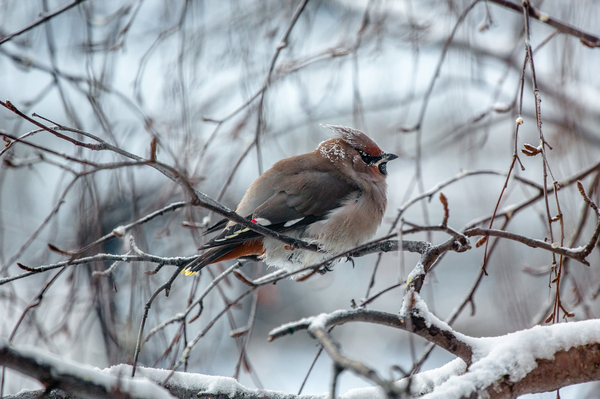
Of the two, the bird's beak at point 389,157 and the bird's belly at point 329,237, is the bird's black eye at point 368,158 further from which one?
the bird's belly at point 329,237

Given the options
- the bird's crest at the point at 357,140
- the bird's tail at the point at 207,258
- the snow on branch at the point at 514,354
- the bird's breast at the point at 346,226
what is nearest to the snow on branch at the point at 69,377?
the snow on branch at the point at 514,354

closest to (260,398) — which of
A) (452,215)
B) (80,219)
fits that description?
(80,219)

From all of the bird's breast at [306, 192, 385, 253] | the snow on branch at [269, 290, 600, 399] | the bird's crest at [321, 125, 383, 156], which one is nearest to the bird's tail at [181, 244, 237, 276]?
the bird's breast at [306, 192, 385, 253]

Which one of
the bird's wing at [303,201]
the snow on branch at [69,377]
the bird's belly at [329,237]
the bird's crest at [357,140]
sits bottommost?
the snow on branch at [69,377]

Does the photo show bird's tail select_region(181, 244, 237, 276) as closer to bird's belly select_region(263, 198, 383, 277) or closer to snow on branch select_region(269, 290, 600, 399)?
bird's belly select_region(263, 198, 383, 277)

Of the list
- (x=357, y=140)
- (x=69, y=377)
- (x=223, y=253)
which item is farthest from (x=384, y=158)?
(x=69, y=377)

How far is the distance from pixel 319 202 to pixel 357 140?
69cm

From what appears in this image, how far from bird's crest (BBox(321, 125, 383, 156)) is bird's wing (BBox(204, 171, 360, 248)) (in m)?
0.34

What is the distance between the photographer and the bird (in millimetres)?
3320

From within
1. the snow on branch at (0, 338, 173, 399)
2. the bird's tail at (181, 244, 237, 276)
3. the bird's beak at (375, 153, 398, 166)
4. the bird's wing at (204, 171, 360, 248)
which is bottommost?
the snow on branch at (0, 338, 173, 399)

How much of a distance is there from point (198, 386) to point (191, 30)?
1882mm

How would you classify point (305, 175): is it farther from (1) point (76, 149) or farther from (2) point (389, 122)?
(2) point (389, 122)

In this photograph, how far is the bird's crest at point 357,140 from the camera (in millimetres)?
3928

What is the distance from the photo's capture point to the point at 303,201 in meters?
3.53
